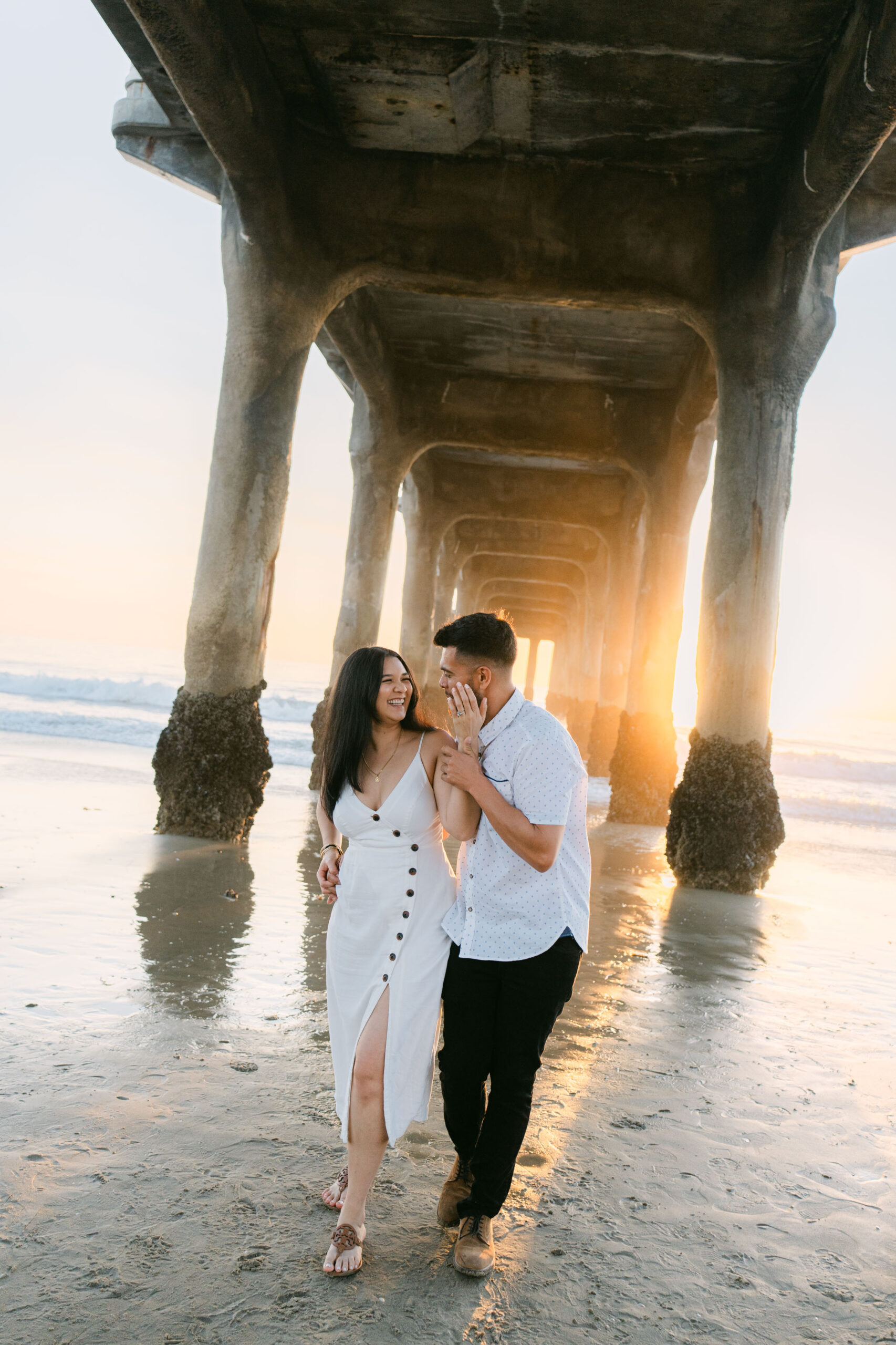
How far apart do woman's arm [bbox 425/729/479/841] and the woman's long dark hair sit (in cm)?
17

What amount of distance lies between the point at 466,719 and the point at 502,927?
549 mm

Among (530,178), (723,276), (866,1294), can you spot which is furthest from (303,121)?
(866,1294)

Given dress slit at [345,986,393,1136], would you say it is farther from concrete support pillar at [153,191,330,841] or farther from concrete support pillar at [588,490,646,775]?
concrete support pillar at [588,490,646,775]

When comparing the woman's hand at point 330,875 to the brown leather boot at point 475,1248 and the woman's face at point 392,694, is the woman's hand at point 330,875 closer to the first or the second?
the woman's face at point 392,694

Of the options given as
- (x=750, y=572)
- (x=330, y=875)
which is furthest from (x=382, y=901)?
(x=750, y=572)

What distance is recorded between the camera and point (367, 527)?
12883 mm

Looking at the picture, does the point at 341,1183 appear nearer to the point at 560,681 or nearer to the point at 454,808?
the point at 454,808

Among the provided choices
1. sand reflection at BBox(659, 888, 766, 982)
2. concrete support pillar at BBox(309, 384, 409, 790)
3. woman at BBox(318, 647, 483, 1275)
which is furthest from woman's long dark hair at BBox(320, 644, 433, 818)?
concrete support pillar at BBox(309, 384, 409, 790)

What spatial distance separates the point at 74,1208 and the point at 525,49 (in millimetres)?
7092

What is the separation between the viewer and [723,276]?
8.20 meters

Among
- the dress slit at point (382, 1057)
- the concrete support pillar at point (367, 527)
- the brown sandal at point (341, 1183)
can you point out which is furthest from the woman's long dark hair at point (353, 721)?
the concrete support pillar at point (367, 527)

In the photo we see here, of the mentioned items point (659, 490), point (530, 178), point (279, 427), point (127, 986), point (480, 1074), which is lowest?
point (127, 986)

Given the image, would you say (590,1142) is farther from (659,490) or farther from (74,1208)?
(659,490)

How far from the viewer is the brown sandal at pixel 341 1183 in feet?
8.36
